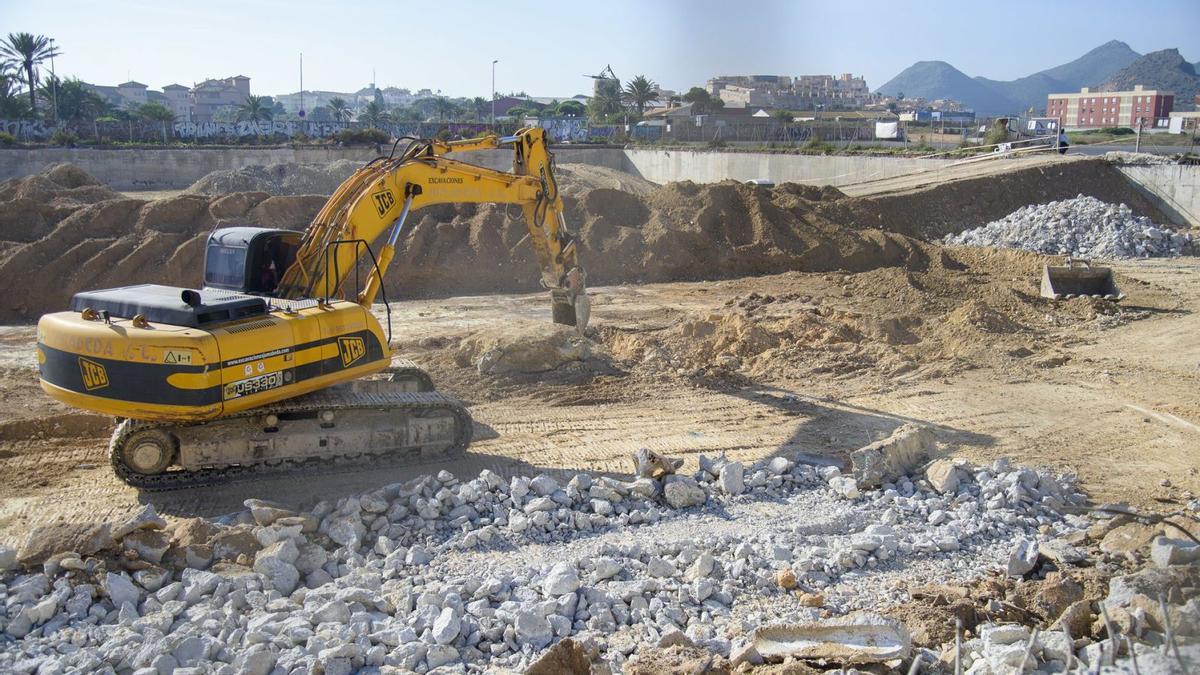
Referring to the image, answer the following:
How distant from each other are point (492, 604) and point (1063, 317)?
39.2 feet

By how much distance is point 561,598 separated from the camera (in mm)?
6047

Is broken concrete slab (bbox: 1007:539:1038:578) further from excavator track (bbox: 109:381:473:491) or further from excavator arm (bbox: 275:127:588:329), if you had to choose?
excavator arm (bbox: 275:127:588:329)

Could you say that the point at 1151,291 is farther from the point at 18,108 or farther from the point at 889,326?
the point at 18,108

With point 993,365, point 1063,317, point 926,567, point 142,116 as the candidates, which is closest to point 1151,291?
point 1063,317

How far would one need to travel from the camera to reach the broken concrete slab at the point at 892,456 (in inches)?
318

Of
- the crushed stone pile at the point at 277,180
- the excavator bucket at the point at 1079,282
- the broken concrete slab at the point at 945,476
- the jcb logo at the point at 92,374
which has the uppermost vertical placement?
the crushed stone pile at the point at 277,180

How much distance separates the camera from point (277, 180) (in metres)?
28.1

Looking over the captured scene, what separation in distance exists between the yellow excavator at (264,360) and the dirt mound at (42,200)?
1159cm

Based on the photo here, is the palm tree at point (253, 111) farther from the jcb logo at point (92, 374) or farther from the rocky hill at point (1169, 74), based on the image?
the jcb logo at point (92, 374)

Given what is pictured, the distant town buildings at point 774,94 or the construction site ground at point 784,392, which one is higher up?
the distant town buildings at point 774,94

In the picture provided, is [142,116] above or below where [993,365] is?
above

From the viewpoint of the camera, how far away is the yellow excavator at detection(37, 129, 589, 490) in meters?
7.45

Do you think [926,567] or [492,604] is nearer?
[492,604]

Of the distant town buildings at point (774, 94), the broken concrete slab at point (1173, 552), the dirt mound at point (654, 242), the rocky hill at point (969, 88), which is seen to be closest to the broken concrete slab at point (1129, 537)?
the broken concrete slab at point (1173, 552)
